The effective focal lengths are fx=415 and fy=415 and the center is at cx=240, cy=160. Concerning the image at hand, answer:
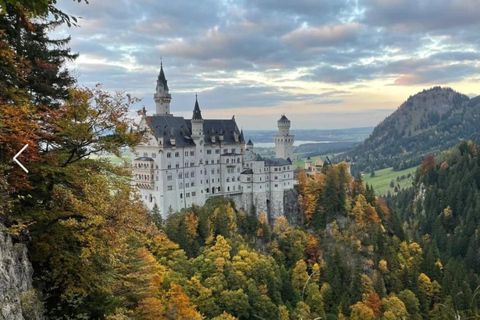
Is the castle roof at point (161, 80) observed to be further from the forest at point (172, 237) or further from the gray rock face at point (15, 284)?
the gray rock face at point (15, 284)

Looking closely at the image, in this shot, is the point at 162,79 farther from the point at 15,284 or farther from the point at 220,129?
the point at 15,284

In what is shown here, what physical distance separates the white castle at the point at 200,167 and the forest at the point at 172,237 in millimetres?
5092

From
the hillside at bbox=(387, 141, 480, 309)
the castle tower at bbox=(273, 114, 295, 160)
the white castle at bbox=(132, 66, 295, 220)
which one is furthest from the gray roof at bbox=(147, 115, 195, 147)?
the hillside at bbox=(387, 141, 480, 309)

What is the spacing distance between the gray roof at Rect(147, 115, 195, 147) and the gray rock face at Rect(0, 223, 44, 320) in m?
60.4

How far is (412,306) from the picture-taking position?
7700 cm

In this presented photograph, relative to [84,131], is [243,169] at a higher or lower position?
lower

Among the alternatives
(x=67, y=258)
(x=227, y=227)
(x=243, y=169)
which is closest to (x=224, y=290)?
(x=227, y=227)

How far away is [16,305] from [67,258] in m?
4.06

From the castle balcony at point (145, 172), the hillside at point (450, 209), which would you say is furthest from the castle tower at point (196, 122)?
the hillside at point (450, 209)

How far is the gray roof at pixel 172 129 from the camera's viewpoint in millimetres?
79562

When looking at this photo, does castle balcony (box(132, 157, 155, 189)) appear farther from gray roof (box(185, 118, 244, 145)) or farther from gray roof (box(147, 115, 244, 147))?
gray roof (box(185, 118, 244, 145))

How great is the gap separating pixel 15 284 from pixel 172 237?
51551mm

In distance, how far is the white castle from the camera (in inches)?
3110

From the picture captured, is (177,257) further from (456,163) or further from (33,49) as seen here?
(456,163)
